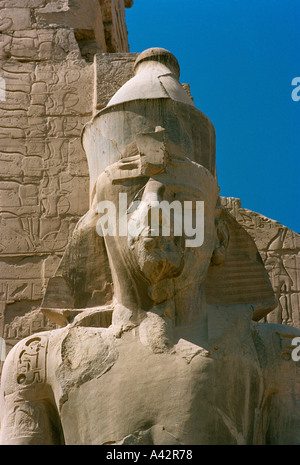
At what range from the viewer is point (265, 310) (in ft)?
18.5

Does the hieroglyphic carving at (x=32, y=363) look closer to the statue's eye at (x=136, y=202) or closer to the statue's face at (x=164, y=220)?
the statue's face at (x=164, y=220)

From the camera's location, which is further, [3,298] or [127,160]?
[3,298]

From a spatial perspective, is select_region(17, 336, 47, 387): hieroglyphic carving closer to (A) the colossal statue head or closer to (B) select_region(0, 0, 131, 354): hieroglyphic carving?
(A) the colossal statue head

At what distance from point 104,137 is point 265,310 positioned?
1.40m

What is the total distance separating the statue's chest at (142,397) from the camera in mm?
Result: 4906

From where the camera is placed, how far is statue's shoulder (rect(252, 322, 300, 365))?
5.32 meters

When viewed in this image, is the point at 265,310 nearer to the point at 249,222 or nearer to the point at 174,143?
the point at 174,143

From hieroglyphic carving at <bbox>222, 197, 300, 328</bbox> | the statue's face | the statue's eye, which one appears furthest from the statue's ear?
hieroglyphic carving at <bbox>222, 197, 300, 328</bbox>

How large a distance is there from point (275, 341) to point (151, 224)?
0.99 m

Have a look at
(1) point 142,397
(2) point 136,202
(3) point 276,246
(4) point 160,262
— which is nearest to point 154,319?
(4) point 160,262

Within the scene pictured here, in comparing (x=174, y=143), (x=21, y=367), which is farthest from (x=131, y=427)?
(x=174, y=143)

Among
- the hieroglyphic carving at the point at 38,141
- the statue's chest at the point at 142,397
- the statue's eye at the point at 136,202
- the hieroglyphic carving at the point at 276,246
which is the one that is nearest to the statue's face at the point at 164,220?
the statue's eye at the point at 136,202

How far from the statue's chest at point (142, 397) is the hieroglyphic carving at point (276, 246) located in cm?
221

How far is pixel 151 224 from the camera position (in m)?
5.15
